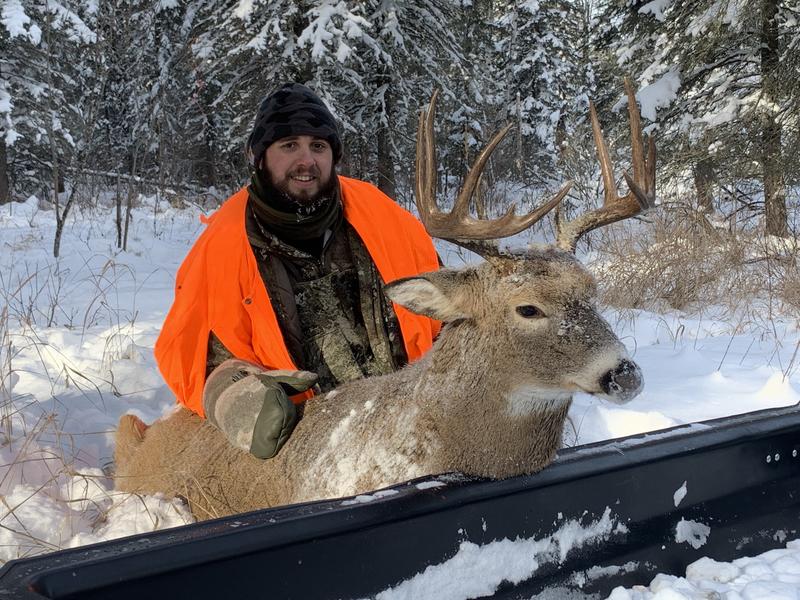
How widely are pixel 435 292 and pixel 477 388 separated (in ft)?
1.11

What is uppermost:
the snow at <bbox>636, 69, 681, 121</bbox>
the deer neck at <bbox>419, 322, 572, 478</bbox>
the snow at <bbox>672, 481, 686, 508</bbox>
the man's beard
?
the snow at <bbox>636, 69, 681, 121</bbox>

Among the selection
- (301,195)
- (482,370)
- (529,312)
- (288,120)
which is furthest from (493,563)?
(288,120)

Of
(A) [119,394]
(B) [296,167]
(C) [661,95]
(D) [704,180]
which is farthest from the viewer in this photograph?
(C) [661,95]

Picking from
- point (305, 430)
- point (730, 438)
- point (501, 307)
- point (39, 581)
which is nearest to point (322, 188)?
point (305, 430)

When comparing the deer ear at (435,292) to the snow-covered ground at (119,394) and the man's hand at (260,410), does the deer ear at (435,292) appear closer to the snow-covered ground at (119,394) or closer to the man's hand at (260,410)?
the man's hand at (260,410)

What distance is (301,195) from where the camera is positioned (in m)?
3.35

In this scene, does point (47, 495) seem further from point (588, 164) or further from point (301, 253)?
point (588, 164)

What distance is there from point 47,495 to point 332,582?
175 centimetres

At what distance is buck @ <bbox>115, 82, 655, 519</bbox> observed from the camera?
212 cm

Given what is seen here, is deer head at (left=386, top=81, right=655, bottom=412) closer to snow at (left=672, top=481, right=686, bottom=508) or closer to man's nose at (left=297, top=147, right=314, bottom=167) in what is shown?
Answer: snow at (left=672, top=481, right=686, bottom=508)

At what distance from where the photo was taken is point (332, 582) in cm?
166

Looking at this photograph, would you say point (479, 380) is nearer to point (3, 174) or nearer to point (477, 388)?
point (477, 388)

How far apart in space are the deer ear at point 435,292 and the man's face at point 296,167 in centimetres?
120

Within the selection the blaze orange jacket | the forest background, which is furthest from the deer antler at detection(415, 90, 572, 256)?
the forest background
